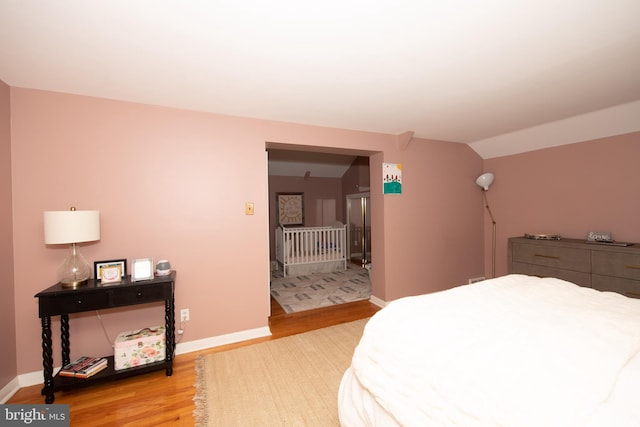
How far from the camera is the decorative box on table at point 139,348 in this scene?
2.00m

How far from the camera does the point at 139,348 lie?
2.05m

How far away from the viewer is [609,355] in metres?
0.90

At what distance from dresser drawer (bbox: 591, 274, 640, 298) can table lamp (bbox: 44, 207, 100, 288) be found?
470 cm

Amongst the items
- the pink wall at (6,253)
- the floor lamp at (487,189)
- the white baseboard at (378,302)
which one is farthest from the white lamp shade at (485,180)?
the pink wall at (6,253)

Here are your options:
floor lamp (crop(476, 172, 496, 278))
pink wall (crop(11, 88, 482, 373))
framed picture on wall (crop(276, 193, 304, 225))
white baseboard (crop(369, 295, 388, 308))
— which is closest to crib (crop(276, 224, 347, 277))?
framed picture on wall (crop(276, 193, 304, 225))

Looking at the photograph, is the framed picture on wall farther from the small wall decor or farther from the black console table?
the black console table

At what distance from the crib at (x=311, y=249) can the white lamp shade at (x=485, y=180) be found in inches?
102

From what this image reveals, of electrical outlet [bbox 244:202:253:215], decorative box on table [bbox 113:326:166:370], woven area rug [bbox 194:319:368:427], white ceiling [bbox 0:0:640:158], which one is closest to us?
white ceiling [bbox 0:0:640:158]

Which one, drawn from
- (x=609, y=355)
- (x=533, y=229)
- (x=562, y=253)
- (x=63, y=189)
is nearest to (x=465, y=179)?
(x=533, y=229)

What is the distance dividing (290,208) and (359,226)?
1.79m

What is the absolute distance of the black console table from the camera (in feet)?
5.90

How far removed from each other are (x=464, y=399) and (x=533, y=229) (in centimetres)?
377

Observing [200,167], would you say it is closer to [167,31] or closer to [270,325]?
[167,31]

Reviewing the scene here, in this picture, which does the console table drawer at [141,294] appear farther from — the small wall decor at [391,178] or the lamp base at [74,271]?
the small wall decor at [391,178]
